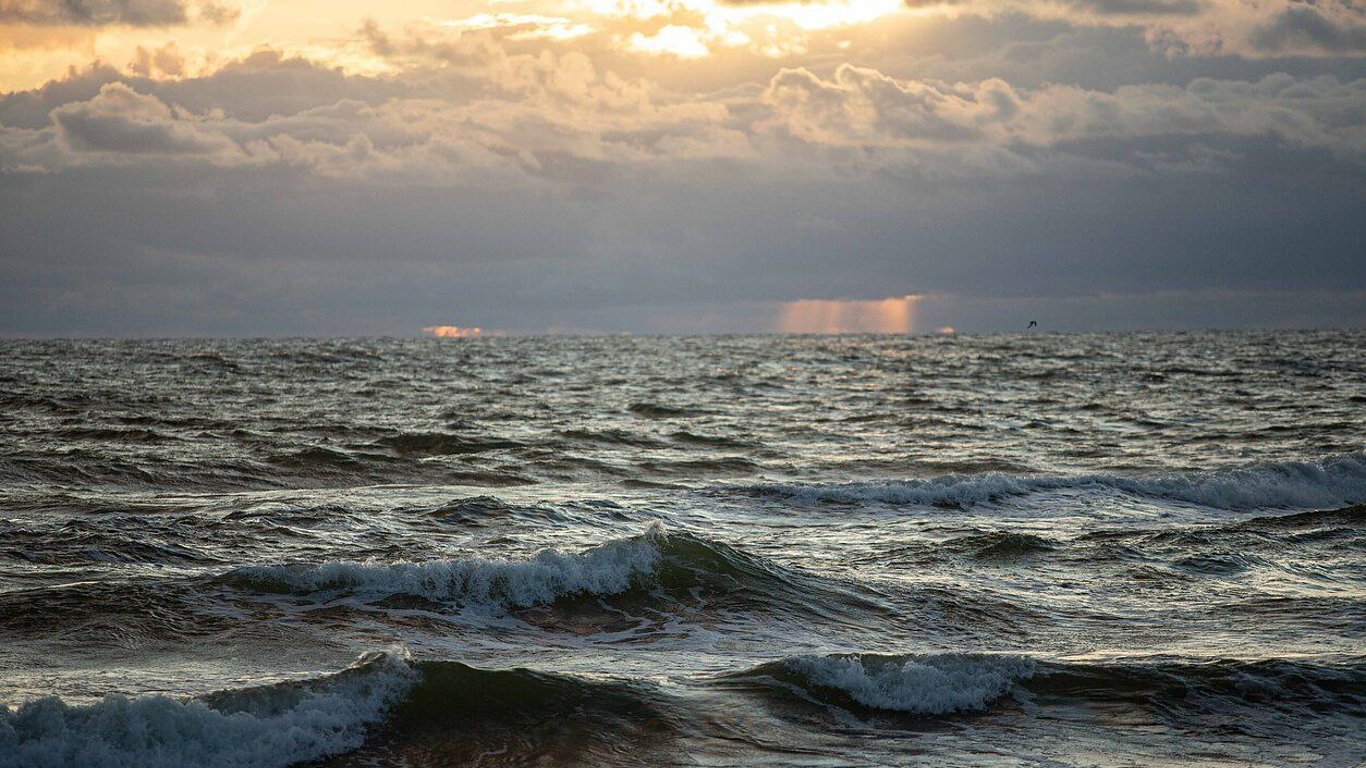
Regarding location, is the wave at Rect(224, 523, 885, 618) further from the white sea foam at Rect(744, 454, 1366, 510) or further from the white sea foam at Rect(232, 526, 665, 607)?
the white sea foam at Rect(744, 454, 1366, 510)

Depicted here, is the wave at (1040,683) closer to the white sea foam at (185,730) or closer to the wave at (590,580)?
the wave at (590,580)

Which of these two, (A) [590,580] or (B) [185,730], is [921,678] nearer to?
(A) [590,580]

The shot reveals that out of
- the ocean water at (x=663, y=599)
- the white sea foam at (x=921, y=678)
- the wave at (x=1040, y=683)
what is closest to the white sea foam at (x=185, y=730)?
the ocean water at (x=663, y=599)

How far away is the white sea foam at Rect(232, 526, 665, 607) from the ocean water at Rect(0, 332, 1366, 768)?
0.11 feet

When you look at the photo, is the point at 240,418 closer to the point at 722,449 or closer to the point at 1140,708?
the point at 722,449

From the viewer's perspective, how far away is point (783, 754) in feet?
22.0

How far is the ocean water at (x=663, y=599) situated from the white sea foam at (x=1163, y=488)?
0.10 meters

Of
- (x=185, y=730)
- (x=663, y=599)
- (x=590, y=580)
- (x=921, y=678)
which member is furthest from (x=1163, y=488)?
(x=185, y=730)

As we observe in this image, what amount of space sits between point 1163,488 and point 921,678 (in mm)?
12141

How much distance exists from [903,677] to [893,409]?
1007 inches

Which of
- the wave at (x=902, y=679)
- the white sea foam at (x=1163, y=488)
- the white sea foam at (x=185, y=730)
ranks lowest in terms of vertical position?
the white sea foam at (x=1163, y=488)

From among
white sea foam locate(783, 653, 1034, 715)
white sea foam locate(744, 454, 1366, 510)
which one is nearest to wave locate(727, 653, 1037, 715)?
white sea foam locate(783, 653, 1034, 715)

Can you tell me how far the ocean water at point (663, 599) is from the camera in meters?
6.91

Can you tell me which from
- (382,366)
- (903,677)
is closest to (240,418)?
(903,677)
